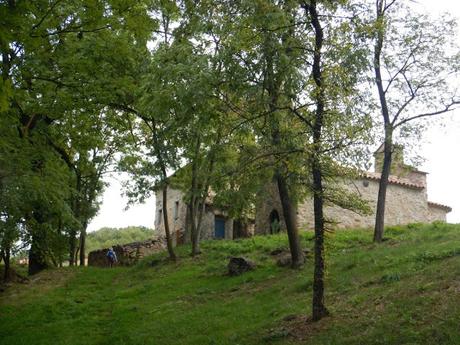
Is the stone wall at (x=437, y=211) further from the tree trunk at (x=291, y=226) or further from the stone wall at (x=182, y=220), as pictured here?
the tree trunk at (x=291, y=226)

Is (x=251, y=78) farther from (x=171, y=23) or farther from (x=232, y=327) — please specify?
(x=171, y=23)

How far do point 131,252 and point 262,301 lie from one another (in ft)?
52.0

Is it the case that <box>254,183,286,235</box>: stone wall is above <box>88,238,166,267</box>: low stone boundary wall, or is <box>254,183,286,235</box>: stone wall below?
above

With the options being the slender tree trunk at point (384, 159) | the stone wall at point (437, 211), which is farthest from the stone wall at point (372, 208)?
the slender tree trunk at point (384, 159)

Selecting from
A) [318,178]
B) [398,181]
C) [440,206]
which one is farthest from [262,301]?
[440,206]

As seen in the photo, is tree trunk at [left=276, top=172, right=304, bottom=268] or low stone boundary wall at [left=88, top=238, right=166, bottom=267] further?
low stone boundary wall at [left=88, top=238, right=166, bottom=267]

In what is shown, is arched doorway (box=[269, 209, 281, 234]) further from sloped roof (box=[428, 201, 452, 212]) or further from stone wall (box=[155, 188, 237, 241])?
sloped roof (box=[428, 201, 452, 212])

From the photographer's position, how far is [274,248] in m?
20.9

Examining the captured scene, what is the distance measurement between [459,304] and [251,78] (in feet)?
20.3

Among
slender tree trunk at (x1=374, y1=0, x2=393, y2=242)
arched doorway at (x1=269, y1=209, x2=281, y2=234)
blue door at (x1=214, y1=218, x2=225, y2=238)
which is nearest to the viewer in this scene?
slender tree trunk at (x1=374, y1=0, x2=393, y2=242)

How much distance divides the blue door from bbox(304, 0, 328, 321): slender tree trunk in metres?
23.0

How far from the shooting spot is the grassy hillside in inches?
382

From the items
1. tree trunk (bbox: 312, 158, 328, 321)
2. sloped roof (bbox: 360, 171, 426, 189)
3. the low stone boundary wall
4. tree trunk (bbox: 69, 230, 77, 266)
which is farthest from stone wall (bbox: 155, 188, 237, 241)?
tree trunk (bbox: 312, 158, 328, 321)

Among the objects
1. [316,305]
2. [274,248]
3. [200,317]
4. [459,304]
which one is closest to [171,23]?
[274,248]
